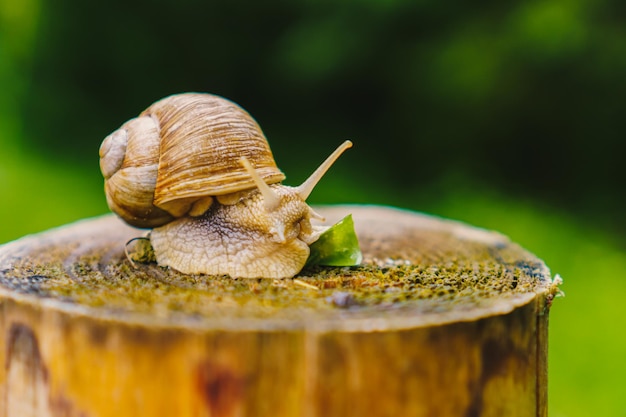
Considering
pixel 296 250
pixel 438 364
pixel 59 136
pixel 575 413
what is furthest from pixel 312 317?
pixel 59 136

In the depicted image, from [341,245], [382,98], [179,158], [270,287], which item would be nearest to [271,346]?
[270,287]

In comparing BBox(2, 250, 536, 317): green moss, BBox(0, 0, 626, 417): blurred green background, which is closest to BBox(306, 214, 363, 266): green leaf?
BBox(2, 250, 536, 317): green moss

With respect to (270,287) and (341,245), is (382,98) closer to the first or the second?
(341,245)

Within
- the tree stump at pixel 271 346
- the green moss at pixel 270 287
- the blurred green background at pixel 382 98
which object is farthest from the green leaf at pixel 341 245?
the blurred green background at pixel 382 98

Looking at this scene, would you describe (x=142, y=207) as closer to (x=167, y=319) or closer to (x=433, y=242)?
(x=167, y=319)

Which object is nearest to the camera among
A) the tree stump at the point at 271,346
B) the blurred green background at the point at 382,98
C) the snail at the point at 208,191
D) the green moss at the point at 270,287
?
the tree stump at the point at 271,346

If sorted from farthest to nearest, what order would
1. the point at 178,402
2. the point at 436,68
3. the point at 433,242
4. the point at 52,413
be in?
1. the point at 436,68
2. the point at 433,242
3. the point at 52,413
4. the point at 178,402

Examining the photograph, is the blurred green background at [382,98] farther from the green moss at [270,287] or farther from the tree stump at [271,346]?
the tree stump at [271,346]
